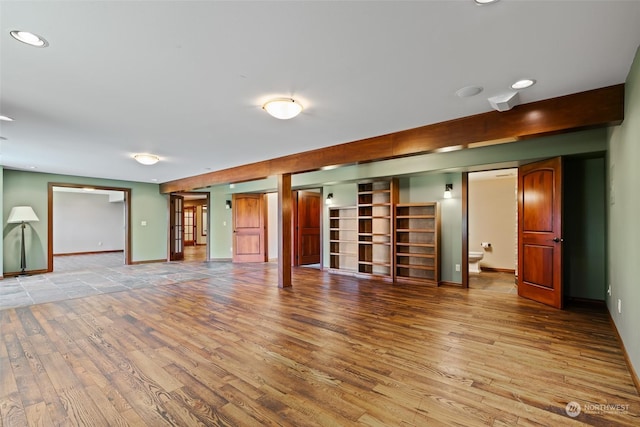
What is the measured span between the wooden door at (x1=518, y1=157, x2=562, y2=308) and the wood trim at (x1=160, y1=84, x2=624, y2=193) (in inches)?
57.9

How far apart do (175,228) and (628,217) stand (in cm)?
1050

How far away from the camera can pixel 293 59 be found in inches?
90.6

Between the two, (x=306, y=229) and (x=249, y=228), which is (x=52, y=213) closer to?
(x=249, y=228)

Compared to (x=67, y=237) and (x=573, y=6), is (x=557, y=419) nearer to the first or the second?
(x=573, y=6)

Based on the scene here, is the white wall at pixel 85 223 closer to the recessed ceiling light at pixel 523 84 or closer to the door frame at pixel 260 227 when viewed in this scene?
the door frame at pixel 260 227

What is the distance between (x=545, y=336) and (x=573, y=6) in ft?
9.91

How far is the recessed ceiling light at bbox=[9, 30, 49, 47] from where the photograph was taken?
1.94 meters

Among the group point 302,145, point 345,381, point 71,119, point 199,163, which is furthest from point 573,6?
point 199,163

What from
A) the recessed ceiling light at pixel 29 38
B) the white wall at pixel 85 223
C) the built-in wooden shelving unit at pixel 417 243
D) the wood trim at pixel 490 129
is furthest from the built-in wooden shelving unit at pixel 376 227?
the white wall at pixel 85 223

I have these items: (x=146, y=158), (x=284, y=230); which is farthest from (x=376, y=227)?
(x=146, y=158)

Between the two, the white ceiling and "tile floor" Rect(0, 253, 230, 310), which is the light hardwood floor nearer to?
"tile floor" Rect(0, 253, 230, 310)

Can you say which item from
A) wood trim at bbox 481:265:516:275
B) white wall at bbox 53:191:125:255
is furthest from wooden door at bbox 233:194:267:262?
white wall at bbox 53:191:125:255
